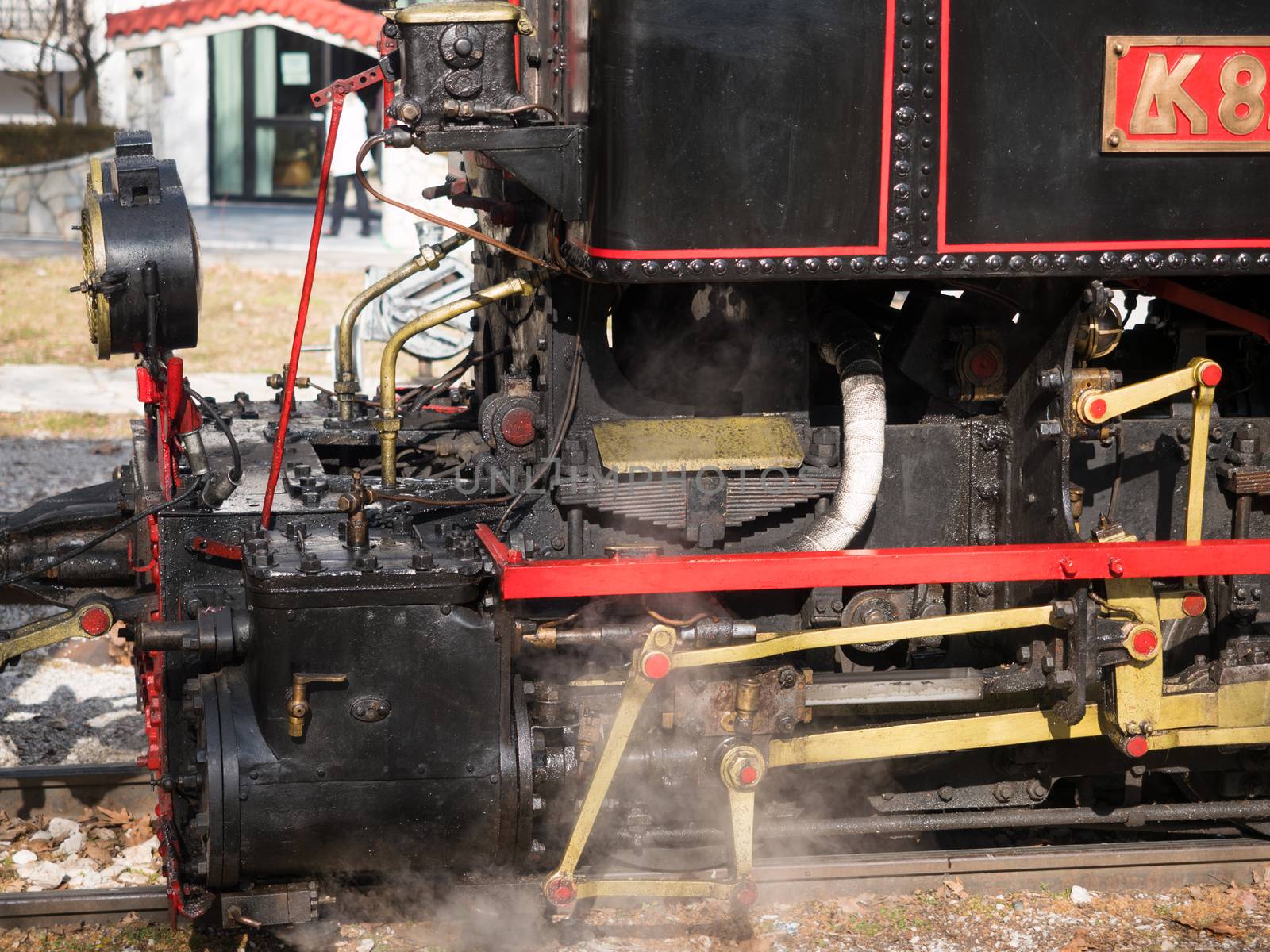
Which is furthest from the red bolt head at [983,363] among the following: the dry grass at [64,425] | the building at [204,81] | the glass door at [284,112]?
the glass door at [284,112]

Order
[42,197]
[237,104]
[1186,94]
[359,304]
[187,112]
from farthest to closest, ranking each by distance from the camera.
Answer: [237,104] < [187,112] < [42,197] < [359,304] < [1186,94]

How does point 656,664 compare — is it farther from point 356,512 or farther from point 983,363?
point 983,363

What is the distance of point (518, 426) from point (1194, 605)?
72.3 inches

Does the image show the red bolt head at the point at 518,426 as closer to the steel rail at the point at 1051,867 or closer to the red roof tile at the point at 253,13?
the steel rail at the point at 1051,867

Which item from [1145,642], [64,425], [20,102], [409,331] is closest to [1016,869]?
[1145,642]

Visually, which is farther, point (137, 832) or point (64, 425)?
point (64, 425)

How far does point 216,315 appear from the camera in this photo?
13359mm

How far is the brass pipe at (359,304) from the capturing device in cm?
457

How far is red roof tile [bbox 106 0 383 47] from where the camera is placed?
16516mm

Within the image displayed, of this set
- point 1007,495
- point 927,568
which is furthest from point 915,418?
point 927,568

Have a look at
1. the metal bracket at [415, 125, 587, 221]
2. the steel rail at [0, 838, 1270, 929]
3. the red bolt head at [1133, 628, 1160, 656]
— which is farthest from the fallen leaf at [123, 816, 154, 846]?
the red bolt head at [1133, 628, 1160, 656]

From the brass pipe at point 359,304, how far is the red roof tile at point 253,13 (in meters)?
12.1

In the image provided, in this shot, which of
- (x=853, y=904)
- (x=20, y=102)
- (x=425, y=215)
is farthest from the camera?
(x=20, y=102)

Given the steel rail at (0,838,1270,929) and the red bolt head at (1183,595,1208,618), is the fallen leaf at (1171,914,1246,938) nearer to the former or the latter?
the steel rail at (0,838,1270,929)
